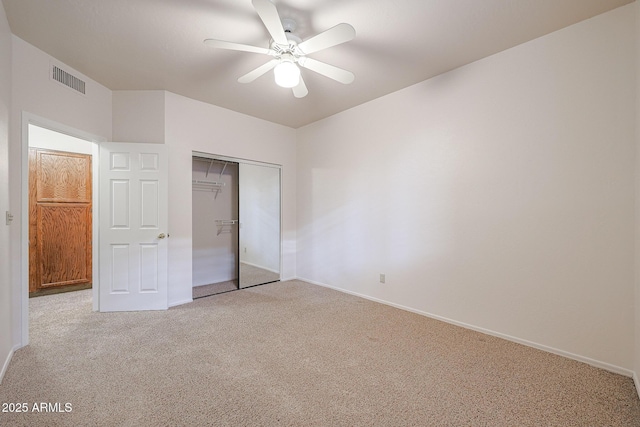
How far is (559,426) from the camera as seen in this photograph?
60.6 inches

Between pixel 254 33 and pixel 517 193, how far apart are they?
8.93 ft

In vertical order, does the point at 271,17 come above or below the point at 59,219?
above

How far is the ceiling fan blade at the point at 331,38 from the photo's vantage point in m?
1.81

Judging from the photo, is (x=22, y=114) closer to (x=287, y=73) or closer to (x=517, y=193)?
(x=287, y=73)

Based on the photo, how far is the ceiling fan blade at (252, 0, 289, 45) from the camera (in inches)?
64.9

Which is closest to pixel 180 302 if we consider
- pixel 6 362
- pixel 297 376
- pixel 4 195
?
pixel 6 362

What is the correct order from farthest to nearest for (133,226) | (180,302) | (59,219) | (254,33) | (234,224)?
(234,224)
(59,219)
(180,302)
(133,226)
(254,33)

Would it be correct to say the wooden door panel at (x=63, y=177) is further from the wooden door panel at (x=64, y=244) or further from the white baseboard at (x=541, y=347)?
the white baseboard at (x=541, y=347)

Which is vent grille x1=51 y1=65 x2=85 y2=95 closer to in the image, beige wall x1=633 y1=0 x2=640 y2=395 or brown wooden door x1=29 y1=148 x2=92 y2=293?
brown wooden door x1=29 y1=148 x2=92 y2=293

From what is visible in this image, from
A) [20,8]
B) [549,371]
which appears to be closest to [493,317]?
[549,371]

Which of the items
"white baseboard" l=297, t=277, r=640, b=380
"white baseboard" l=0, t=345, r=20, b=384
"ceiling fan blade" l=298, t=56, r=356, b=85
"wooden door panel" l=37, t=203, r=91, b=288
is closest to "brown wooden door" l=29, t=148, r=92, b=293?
"wooden door panel" l=37, t=203, r=91, b=288

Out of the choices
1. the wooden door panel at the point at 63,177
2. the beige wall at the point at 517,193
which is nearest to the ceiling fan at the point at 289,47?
the beige wall at the point at 517,193

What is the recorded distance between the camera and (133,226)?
3.29 m

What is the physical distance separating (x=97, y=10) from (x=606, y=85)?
3.90 m
